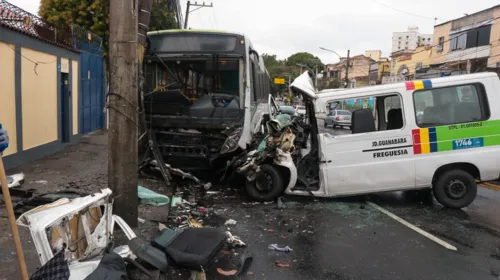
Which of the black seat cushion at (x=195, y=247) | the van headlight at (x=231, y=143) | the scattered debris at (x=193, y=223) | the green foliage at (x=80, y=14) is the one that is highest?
the green foliage at (x=80, y=14)

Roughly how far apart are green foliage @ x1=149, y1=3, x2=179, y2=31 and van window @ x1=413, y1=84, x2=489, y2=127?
55.7 ft

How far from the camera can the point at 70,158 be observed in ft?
33.6

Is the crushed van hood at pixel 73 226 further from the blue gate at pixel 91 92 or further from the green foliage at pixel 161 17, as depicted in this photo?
the green foliage at pixel 161 17

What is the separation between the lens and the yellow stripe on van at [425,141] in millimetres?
6574

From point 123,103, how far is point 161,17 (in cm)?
1824

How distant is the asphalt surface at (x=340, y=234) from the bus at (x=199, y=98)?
2.89 feet

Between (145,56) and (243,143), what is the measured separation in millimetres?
2735

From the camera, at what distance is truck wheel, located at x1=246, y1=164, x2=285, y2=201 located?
23.1ft

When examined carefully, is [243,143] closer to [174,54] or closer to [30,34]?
[174,54]

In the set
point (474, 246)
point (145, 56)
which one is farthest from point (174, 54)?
point (474, 246)

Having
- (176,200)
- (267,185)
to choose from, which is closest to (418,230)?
(267,185)

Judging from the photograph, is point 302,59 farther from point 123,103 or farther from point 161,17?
point 123,103

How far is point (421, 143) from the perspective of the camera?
21.6ft

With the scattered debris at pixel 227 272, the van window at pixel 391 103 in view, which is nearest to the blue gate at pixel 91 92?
the van window at pixel 391 103
